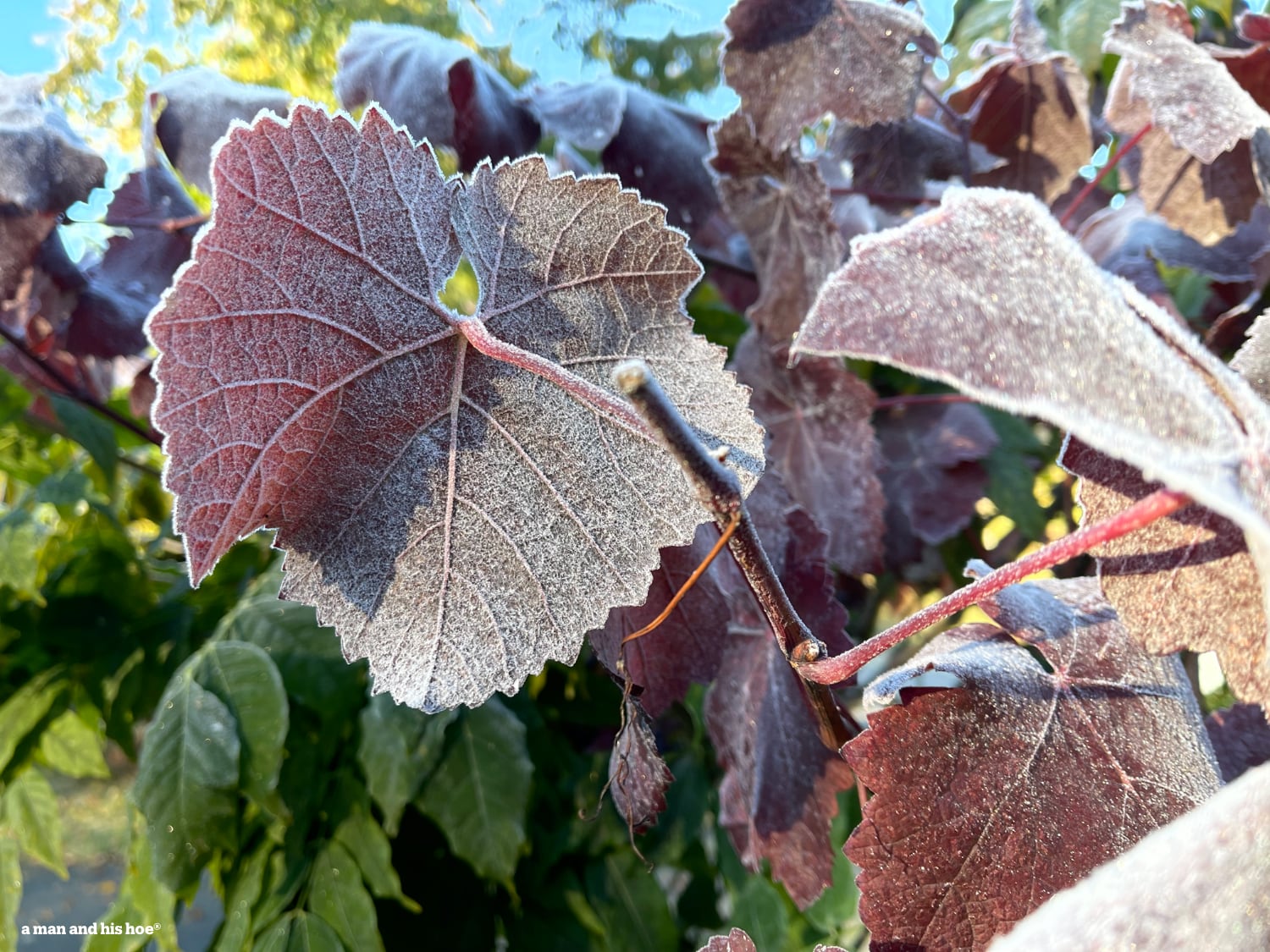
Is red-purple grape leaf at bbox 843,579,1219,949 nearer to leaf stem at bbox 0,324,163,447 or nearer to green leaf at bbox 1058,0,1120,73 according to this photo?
leaf stem at bbox 0,324,163,447

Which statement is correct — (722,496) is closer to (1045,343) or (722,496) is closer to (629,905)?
(1045,343)

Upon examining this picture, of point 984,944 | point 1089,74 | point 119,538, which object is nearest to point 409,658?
point 984,944

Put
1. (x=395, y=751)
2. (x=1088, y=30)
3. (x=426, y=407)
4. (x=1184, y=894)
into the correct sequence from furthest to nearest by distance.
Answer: (x=1088, y=30) < (x=395, y=751) < (x=426, y=407) < (x=1184, y=894)

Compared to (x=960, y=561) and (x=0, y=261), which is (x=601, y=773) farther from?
(x=0, y=261)

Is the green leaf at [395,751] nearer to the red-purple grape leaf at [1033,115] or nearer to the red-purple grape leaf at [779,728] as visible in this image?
the red-purple grape leaf at [779,728]

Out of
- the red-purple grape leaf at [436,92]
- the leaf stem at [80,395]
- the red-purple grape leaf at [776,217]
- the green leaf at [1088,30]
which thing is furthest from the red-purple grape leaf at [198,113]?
the green leaf at [1088,30]

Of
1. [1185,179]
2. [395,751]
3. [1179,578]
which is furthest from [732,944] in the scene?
[1185,179]
